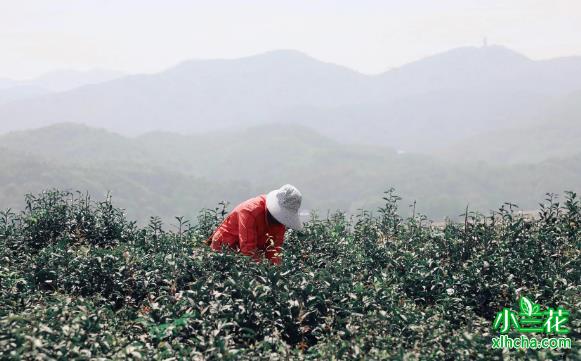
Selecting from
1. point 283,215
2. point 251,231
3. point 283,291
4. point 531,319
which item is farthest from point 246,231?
point 531,319

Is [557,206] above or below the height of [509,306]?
above

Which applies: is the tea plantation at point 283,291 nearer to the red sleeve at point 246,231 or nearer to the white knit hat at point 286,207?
the white knit hat at point 286,207

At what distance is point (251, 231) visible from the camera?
341 inches

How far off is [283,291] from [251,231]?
228cm

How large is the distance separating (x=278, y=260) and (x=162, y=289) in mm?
Answer: 1704

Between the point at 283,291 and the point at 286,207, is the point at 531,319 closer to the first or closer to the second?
the point at 283,291

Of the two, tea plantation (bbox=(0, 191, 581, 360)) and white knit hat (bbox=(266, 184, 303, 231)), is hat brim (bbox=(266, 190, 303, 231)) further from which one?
tea plantation (bbox=(0, 191, 581, 360))

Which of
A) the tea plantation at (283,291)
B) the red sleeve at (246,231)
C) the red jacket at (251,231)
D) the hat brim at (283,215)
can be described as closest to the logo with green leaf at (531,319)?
the tea plantation at (283,291)

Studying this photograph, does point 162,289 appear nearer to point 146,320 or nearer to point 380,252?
point 146,320

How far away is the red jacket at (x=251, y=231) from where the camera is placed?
8562 mm

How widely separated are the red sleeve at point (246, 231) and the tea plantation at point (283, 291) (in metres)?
0.79

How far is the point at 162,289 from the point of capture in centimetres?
730

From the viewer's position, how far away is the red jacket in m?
8.56

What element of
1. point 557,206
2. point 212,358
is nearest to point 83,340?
point 212,358
